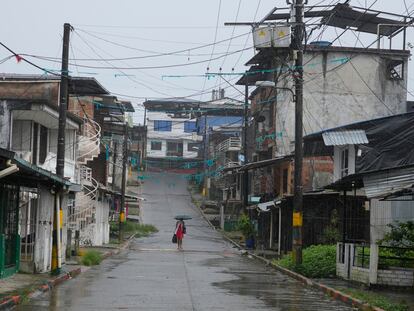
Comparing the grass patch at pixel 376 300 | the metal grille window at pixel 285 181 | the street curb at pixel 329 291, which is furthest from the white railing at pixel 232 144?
the grass patch at pixel 376 300

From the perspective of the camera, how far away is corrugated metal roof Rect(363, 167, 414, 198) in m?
16.1

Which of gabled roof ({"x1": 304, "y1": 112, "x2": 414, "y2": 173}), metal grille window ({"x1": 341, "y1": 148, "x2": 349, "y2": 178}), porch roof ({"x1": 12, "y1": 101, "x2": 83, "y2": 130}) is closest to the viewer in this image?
gabled roof ({"x1": 304, "y1": 112, "x2": 414, "y2": 173})

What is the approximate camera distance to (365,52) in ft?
145

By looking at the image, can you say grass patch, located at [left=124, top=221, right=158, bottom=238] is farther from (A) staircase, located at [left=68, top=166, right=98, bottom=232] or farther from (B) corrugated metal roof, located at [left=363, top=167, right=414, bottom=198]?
(B) corrugated metal roof, located at [left=363, top=167, right=414, bottom=198]

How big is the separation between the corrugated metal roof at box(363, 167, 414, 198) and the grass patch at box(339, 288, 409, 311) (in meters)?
2.40

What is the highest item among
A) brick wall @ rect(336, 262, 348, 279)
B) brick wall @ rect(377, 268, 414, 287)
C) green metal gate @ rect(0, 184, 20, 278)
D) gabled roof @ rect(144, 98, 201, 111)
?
gabled roof @ rect(144, 98, 201, 111)

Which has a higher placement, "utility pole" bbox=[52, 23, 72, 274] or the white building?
the white building

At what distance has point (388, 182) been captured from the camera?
16.9 m

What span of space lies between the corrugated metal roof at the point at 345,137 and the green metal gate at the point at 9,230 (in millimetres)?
14029

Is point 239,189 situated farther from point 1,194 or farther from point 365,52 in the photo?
point 1,194

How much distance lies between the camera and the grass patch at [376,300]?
13.7 metres

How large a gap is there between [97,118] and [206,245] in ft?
38.5

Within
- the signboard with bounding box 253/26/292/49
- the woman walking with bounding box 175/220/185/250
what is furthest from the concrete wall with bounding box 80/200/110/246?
the signboard with bounding box 253/26/292/49

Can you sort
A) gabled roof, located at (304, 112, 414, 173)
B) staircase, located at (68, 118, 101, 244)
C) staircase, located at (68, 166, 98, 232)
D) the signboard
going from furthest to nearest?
staircase, located at (68, 166, 98, 232)
staircase, located at (68, 118, 101, 244)
the signboard
gabled roof, located at (304, 112, 414, 173)
